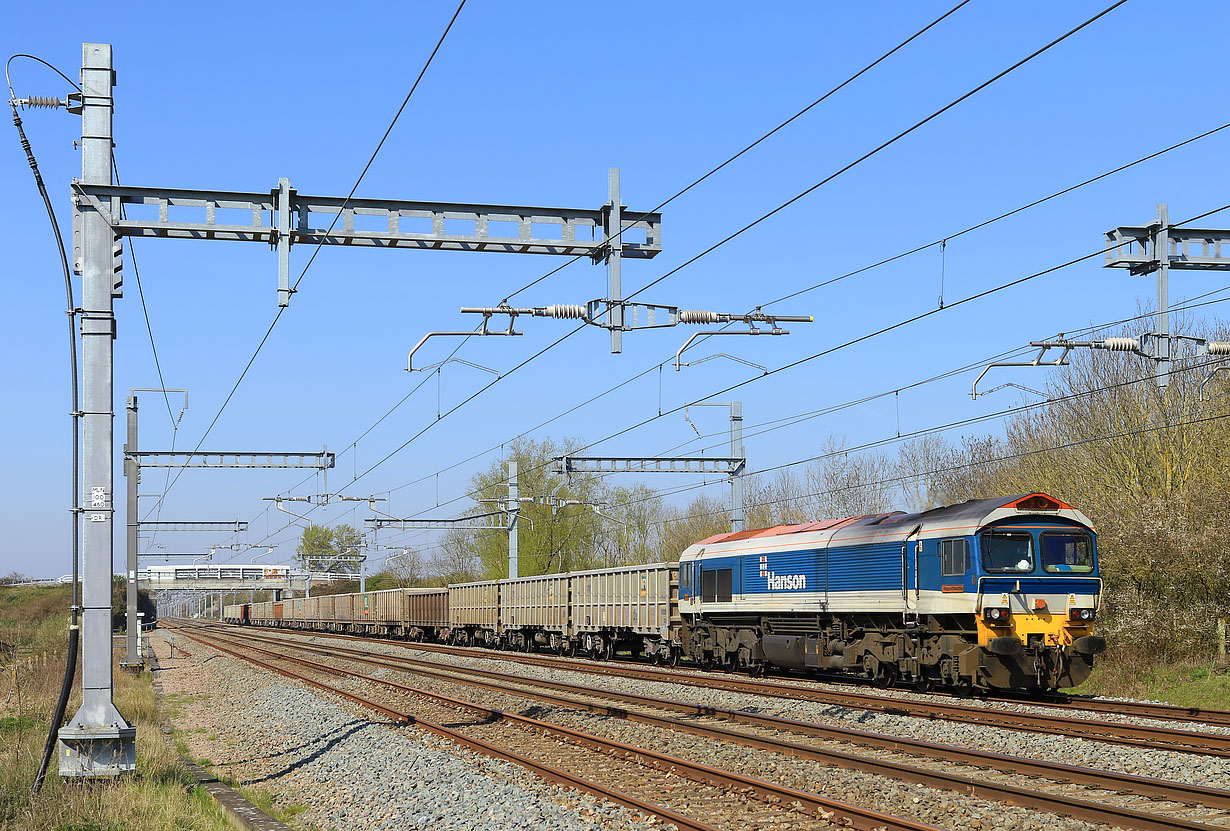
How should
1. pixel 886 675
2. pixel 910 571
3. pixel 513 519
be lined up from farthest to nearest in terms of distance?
pixel 513 519
pixel 886 675
pixel 910 571

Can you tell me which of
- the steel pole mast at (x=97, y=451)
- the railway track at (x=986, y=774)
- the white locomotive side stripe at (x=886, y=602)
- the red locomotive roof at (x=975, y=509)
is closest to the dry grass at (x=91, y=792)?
the steel pole mast at (x=97, y=451)

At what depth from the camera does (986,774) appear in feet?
43.4

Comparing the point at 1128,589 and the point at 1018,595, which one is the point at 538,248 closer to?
the point at 1018,595

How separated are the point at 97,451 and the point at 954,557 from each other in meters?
14.7

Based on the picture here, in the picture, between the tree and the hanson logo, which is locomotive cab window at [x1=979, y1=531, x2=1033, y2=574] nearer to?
the hanson logo

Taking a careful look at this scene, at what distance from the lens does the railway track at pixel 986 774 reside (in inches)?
427

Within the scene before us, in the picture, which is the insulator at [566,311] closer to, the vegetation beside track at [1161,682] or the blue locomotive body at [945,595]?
the blue locomotive body at [945,595]

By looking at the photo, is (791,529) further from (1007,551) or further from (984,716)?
(984,716)

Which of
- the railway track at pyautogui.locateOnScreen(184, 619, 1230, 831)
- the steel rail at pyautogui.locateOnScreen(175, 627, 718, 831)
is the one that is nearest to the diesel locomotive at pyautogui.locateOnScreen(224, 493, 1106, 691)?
the railway track at pyautogui.locateOnScreen(184, 619, 1230, 831)

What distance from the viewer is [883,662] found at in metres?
23.7

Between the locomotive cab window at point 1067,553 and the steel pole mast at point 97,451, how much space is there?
15.7 meters

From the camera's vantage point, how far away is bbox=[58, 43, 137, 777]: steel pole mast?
43.4 feet

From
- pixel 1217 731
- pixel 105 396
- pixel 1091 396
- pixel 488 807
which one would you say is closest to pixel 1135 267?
pixel 1217 731

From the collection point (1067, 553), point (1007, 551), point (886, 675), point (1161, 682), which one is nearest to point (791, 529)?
point (886, 675)
